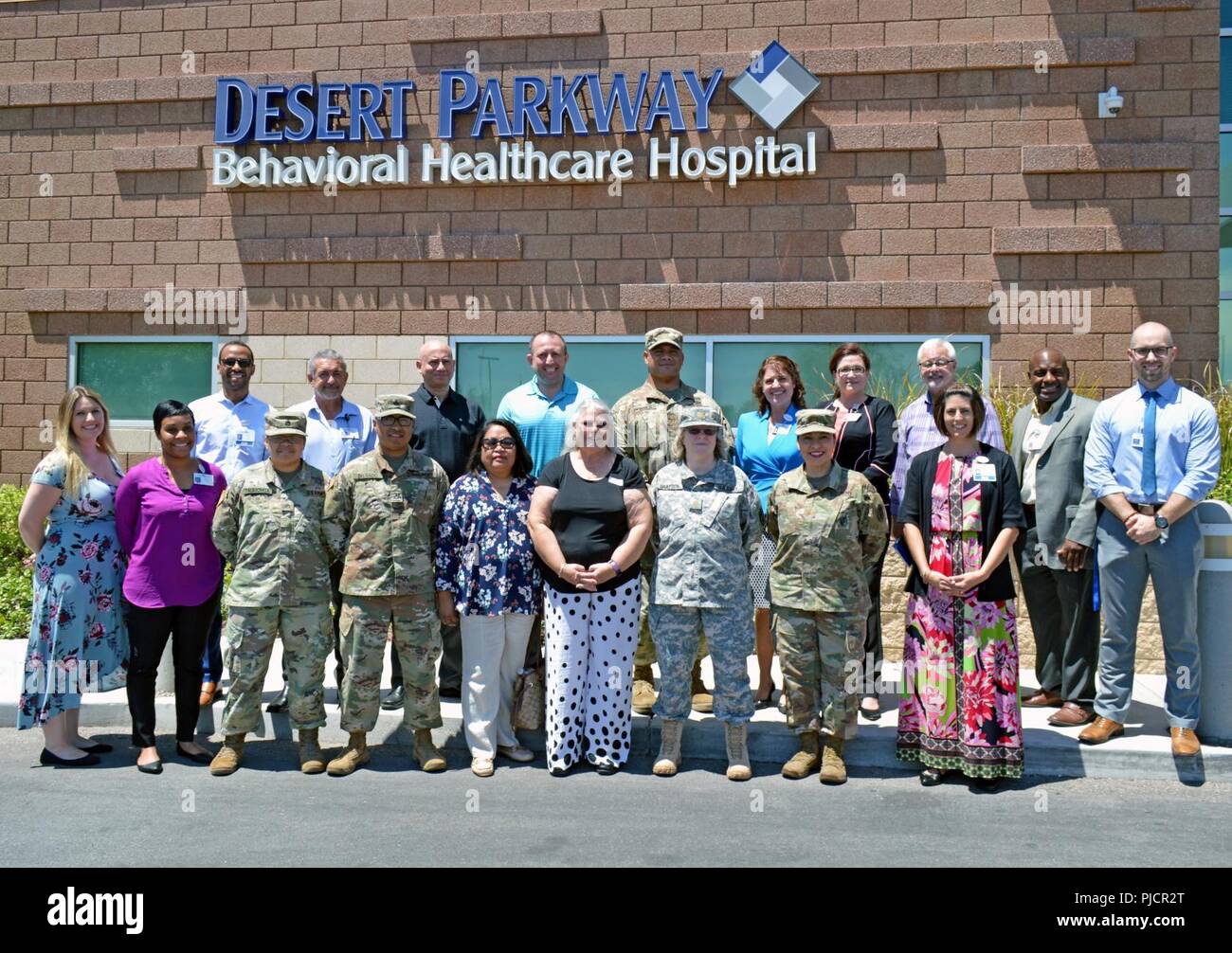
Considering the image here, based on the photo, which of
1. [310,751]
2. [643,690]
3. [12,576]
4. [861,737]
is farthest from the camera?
[12,576]

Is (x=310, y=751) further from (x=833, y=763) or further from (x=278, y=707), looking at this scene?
(x=833, y=763)

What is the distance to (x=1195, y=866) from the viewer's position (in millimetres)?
4414

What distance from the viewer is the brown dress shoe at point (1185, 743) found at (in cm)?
569

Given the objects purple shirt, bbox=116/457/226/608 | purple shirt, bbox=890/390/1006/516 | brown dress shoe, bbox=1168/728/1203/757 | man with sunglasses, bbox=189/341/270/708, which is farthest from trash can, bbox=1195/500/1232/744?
man with sunglasses, bbox=189/341/270/708

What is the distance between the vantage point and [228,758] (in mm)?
5758

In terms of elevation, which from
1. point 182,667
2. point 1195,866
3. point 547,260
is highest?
point 547,260

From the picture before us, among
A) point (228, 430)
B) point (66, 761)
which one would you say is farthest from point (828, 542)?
point (66, 761)

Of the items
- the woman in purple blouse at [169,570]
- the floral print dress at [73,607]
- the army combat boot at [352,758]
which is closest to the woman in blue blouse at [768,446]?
the army combat boot at [352,758]

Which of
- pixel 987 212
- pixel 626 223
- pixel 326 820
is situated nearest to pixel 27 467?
pixel 626 223

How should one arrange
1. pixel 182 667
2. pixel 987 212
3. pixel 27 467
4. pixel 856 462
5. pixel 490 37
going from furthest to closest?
1. pixel 27 467
2. pixel 490 37
3. pixel 987 212
4. pixel 856 462
5. pixel 182 667

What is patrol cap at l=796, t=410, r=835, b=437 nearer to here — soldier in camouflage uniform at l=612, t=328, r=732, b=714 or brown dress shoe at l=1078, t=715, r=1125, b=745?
soldier in camouflage uniform at l=612, t=328, r=732, b=714

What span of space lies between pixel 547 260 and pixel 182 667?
5640 mm

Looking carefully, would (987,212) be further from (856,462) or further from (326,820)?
(326,820)

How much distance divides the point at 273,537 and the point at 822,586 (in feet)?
9.78
